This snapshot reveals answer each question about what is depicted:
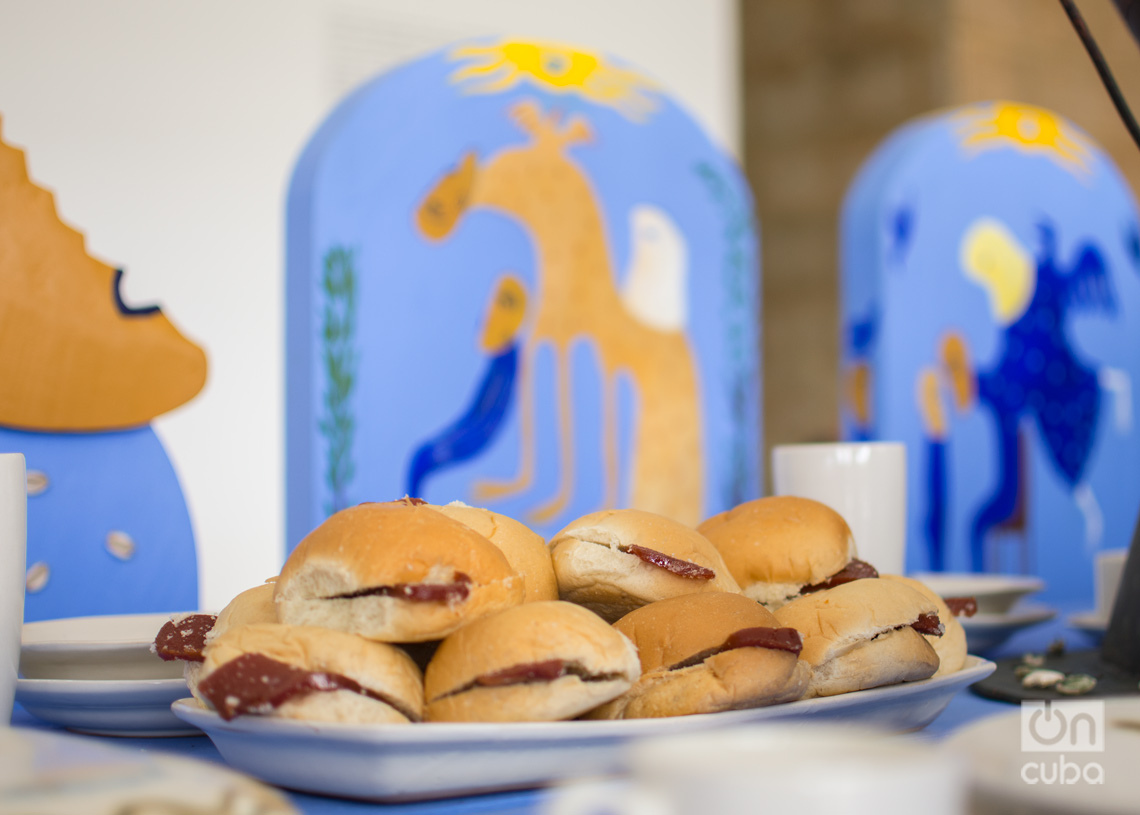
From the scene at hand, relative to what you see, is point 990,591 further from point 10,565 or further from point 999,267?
point 999,267

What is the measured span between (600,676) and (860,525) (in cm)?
53

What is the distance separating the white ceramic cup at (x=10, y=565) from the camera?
0.58 metres

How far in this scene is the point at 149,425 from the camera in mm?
1362

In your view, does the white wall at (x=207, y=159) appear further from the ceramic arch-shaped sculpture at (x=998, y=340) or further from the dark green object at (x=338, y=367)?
the ceramic arch-shaped sculpture at (x=998, y=340)

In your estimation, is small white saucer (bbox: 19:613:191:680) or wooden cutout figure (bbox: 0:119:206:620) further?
wooden cutout figure (bbox: 0:119:206:620)

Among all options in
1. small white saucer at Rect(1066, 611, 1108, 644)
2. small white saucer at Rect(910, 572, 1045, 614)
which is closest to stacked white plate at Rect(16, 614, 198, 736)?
small white saucer at Rect(910, 572, 1045, 614)

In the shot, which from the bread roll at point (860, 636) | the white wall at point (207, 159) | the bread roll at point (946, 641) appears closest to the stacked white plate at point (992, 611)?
the bread roll at point (946, 641)

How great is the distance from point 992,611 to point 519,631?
700mm

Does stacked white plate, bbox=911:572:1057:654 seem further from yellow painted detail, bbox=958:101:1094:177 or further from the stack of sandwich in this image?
yellow painted detail, bbox=958:101:1094:177

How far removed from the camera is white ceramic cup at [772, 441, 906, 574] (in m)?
0.95

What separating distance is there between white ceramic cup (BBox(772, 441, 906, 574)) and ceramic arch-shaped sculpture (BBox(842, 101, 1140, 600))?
1.21m

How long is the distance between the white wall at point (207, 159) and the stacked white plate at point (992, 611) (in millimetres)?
1367

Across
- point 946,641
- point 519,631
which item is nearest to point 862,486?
point 946,641

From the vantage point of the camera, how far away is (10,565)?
586mm
